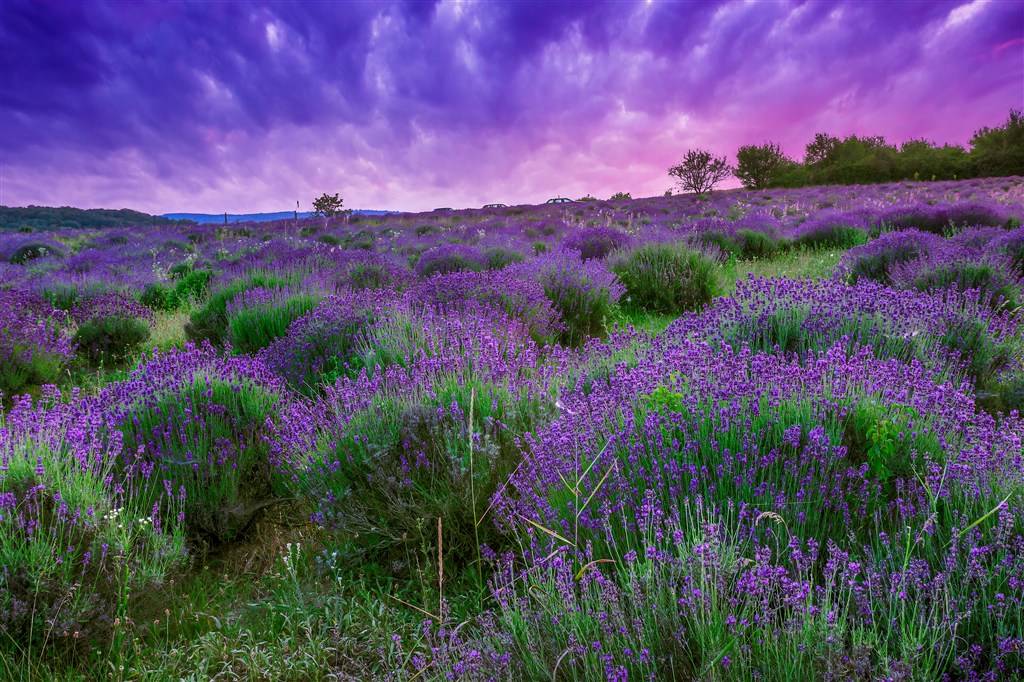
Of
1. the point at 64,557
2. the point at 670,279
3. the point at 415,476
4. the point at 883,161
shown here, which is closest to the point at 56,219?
the point at 670,279

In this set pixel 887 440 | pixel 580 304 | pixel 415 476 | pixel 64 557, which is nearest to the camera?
pixel 887 440

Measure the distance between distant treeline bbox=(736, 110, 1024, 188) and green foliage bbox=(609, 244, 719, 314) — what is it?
3039cm

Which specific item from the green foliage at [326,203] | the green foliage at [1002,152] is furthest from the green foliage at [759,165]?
the green foliage at [326,203]

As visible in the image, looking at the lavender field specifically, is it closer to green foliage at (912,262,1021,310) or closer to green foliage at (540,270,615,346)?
green foliage at (912,262,1021,310)

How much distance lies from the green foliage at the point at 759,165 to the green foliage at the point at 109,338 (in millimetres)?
45676

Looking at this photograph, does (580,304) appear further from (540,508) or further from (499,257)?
(540,508)

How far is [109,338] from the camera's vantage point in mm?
6395

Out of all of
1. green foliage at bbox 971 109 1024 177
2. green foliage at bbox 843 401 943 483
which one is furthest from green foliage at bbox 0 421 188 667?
green foliage at bbox 971 109 1024 177

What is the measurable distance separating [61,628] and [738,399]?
9.17 feet

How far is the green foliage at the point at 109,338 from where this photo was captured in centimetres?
626

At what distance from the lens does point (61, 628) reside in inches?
85.0

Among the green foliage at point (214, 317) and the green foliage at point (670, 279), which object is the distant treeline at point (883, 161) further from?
the green foliage at point (214, 317)

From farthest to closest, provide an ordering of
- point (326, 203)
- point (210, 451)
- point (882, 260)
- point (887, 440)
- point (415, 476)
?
1. point (326, 203)
2. point (882, 260)
3. point (210, 451)
4. point (415, 476)
5. point (887, 440)

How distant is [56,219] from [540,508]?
47.8m
